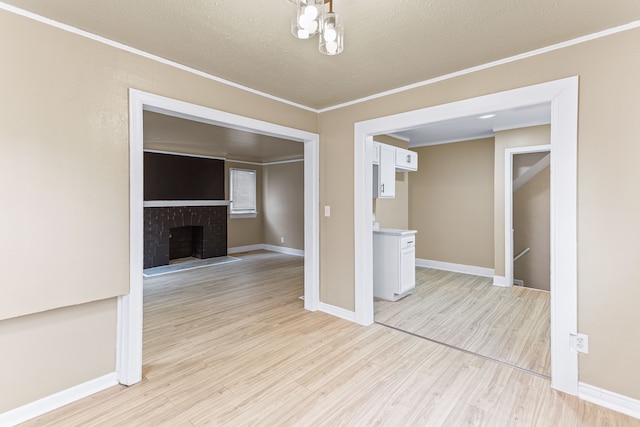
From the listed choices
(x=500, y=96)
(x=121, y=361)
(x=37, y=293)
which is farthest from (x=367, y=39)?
(x=121, y=361)

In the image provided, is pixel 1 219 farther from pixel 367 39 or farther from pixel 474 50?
pixel 474 50

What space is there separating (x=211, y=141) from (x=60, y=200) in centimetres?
392

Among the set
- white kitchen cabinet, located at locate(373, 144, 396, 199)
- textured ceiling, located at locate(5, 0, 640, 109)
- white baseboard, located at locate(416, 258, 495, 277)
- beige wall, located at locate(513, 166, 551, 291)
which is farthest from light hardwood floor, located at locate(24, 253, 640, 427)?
beige wall, located at locate(513, 166, 551, 291)

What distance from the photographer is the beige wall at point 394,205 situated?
4.96 metres

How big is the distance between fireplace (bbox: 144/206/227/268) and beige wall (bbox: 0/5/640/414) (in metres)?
4.31

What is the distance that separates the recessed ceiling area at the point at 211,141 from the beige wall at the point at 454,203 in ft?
8.85

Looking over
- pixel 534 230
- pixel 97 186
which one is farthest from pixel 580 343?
pixel 534 230

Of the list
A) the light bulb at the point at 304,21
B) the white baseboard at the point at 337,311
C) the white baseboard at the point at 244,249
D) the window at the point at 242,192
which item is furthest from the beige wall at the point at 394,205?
the white baseboard at the point at 244,249

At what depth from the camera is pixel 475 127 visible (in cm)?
472

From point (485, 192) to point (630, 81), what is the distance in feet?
12.1

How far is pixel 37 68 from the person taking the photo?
1.79m

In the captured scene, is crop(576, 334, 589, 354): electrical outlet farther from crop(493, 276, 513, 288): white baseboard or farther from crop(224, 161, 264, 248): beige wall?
crop(224, 161, 264, 248): beige wall

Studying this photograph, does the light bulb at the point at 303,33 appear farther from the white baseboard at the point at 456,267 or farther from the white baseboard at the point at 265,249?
the white baseboard at the point at 265,249

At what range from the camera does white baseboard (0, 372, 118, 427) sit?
1.77m
